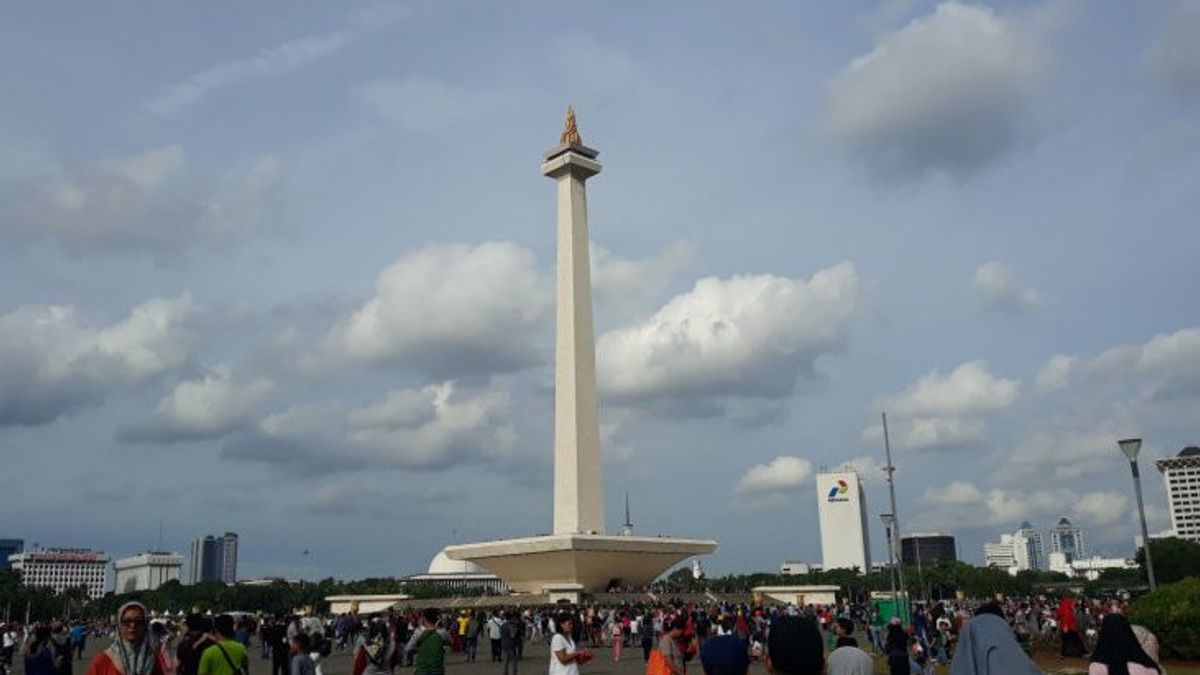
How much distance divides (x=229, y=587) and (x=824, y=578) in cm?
6347

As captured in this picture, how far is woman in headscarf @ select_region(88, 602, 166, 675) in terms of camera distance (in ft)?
20.9

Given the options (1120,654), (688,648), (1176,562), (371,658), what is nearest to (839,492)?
(1176,562)

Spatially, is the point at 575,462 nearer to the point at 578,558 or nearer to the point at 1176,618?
the point at 578,558

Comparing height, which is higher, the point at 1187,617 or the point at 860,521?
the point at 860,521

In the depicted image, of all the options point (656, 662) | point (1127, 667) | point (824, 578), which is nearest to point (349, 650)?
point (656, 662)

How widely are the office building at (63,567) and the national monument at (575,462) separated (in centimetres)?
15622

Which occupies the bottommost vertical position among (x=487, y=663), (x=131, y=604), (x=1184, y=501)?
(x=487, y=663)

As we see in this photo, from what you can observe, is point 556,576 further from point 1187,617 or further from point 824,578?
point 824,578

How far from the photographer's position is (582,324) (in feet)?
199

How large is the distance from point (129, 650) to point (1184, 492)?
17539cm

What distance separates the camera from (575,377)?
5991cm

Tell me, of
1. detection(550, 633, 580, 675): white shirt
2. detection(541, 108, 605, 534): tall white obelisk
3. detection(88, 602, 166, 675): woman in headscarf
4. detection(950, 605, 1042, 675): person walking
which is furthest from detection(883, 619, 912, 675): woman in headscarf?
detection(541, 108, 605, 534): tall white obelisk

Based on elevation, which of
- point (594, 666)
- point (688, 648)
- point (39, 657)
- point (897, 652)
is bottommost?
point (594, 666)

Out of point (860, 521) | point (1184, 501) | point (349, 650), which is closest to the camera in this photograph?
point (349, 650)
